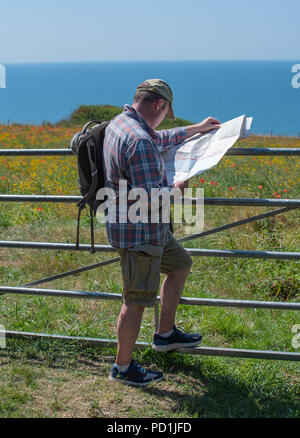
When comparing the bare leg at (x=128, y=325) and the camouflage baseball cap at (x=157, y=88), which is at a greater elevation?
the camouflage baseball cap at (x=157, y=88)

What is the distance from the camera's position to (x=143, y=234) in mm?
2541

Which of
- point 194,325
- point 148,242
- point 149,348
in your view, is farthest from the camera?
point 194,325

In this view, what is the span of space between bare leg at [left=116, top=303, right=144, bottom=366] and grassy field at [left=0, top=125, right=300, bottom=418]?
291 mm

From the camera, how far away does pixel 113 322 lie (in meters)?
3.79

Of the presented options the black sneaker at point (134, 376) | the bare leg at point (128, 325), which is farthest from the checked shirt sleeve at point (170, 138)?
the black sneaker at point (134, 376)

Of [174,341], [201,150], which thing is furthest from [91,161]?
[174,341]

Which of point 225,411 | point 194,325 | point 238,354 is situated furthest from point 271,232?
point 225,411

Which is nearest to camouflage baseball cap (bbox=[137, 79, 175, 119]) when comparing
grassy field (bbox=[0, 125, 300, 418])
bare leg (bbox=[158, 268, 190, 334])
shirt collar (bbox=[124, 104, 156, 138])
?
shirt collar (bbox=[124, 104, 156, 138])

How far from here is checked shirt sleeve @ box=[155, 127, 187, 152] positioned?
9.12ft

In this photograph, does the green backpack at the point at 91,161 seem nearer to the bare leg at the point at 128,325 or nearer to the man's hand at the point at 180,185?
the man's hand at the point at 180,185

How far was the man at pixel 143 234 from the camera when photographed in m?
2.35

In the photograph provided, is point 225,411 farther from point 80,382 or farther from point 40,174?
point 40,174

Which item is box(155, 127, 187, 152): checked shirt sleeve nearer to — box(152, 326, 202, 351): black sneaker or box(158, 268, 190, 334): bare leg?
box(158, 268, 190, 334): bare leg
